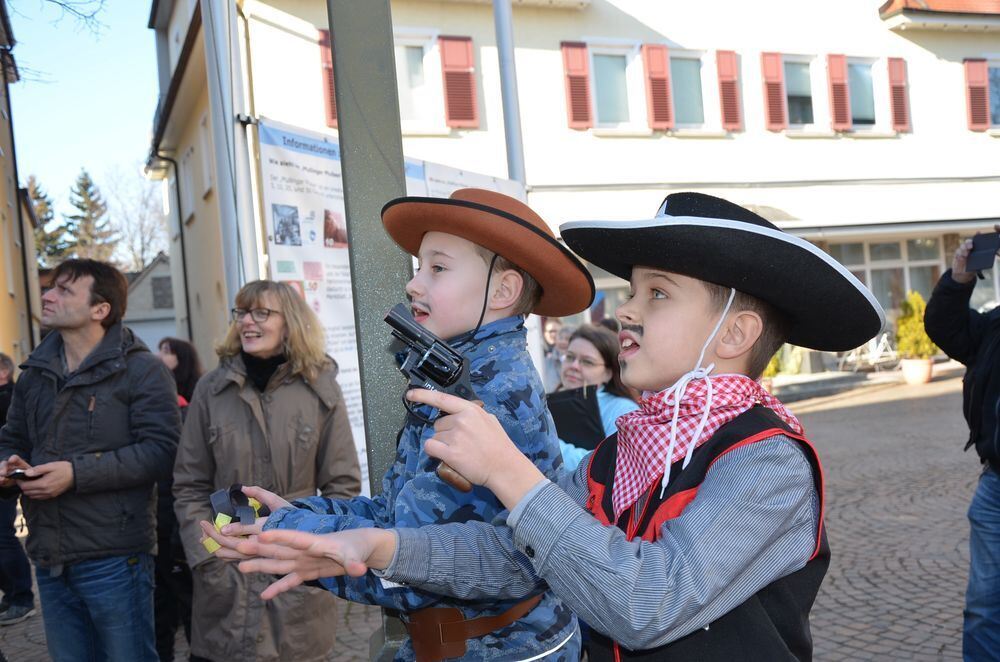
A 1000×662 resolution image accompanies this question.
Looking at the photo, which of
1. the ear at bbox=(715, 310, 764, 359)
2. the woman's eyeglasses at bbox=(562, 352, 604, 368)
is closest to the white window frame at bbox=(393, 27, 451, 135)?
the woman's eyeglasses at bbox=(562, 352, 604, 368)

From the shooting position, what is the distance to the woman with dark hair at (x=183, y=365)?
627cm

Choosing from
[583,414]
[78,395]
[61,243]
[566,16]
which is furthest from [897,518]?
[61,243]

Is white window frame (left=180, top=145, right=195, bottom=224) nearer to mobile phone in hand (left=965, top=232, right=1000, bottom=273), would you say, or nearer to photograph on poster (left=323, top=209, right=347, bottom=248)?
photograph on poster (left=323, top=209, right=347, bottom=248)

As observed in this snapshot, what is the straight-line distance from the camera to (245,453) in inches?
139

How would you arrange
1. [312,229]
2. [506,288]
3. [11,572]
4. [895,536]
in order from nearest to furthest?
[506,288] < [312,229] < [11,572] < [895,536]

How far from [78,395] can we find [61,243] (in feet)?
196

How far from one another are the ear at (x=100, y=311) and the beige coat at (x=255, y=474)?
0.55 metres

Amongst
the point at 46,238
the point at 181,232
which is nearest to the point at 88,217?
the point at 46,238

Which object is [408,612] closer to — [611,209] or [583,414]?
[583,414]

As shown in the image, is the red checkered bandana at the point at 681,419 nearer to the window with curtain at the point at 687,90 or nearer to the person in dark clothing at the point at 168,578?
the person in dark clothing at the point at 168,578

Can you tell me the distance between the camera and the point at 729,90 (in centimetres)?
1722

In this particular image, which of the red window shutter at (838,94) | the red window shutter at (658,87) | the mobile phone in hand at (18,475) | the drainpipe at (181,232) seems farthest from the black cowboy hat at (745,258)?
the drainpipe at (181,232)

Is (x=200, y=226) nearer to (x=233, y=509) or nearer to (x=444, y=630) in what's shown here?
(x=233, y=509)

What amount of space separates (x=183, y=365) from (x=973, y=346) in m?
5.06
